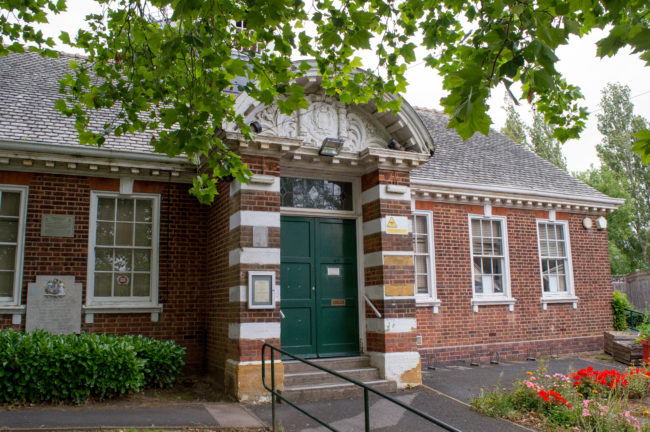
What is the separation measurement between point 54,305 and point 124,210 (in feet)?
6.73

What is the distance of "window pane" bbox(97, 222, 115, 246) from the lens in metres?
9.41

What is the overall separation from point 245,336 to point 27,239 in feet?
13.8

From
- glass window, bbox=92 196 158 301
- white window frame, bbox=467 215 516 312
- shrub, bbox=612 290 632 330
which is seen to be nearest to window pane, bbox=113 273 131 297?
glass window, bbox=92 196 158 301

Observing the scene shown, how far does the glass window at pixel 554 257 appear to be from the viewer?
13328 mm

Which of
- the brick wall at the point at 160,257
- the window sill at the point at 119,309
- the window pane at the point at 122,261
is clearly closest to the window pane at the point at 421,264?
the brick wall at the point at 160,257

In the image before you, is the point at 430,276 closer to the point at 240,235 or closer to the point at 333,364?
the point at 333,364

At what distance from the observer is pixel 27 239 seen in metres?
8.80

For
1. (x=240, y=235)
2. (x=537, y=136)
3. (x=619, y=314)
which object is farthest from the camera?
(x=537, y=136)

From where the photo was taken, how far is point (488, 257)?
40.8 feet

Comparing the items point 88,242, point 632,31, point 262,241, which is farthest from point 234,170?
point 632,31

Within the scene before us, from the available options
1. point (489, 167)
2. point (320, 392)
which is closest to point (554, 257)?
point (489, 167)

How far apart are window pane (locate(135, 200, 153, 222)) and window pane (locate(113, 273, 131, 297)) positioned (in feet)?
3.57

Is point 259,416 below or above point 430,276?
below

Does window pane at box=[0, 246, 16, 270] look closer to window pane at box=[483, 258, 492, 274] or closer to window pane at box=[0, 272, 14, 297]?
window pane at box=[0, 272, 14, 297]
